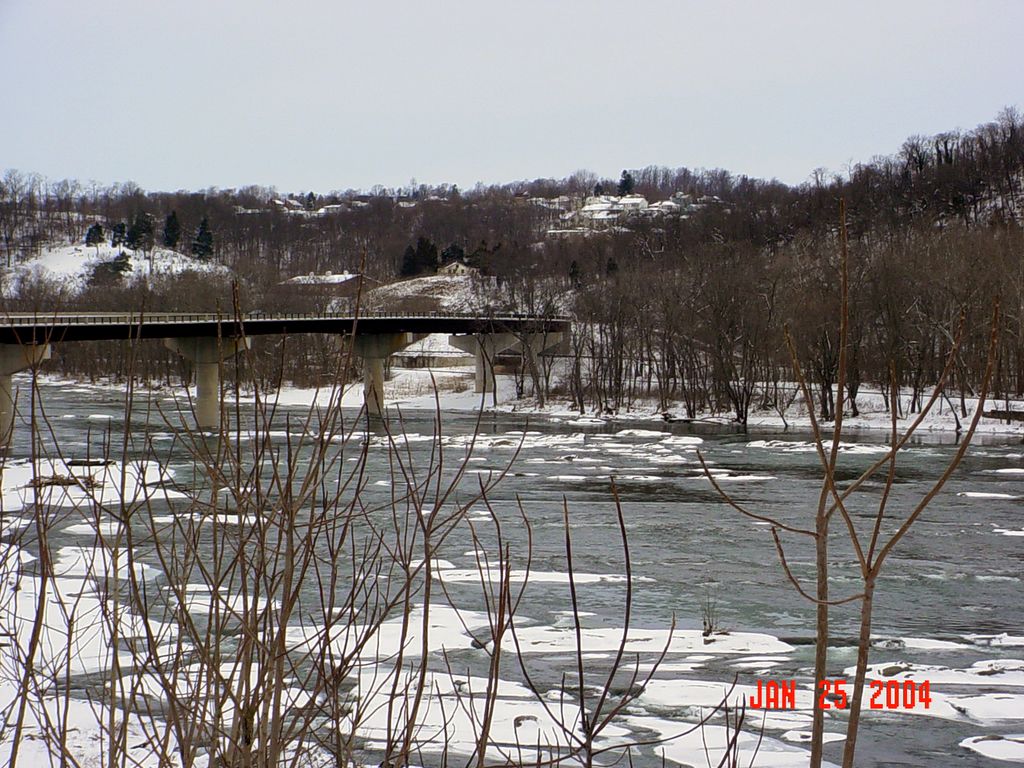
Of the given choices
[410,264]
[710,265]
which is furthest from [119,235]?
[710,265]

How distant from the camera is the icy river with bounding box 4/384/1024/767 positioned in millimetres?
9570

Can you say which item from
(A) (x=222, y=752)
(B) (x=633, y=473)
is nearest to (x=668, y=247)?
(B) (x=633, y=473)

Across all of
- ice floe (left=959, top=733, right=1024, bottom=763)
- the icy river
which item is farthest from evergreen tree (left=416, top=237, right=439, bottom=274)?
ice floe (left=959, top=733, right=1024, bottom=763)

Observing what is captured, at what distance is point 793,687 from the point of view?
10453 mm

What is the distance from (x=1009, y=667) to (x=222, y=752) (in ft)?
33.9

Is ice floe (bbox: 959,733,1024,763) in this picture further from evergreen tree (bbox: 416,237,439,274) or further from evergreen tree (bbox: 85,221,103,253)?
evergreen tree (bbox: 85,221,103,253)

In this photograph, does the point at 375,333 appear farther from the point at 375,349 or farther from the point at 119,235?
the point at 119,235

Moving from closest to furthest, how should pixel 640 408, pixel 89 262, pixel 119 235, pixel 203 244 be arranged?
1. pixel 640 408
2. pixel 89 262
3. pixel 203 244
4. pixel 119 235

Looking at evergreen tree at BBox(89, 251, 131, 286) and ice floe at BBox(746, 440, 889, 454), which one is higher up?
evergreen tree at BBox(89, 251, 131, 286)
